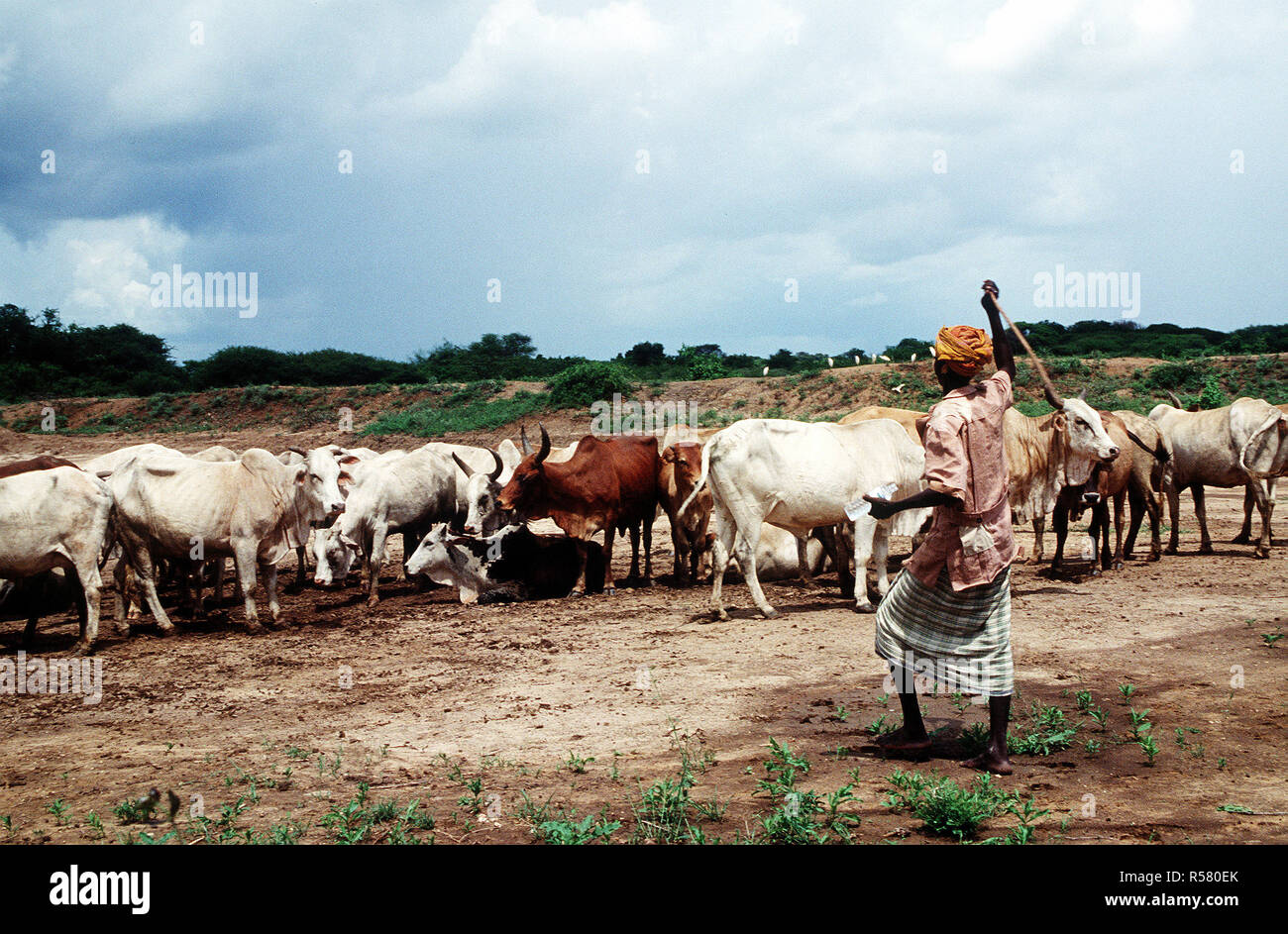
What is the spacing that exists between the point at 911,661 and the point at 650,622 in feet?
16.5

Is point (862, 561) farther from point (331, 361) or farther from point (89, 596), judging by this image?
point (331, 361)

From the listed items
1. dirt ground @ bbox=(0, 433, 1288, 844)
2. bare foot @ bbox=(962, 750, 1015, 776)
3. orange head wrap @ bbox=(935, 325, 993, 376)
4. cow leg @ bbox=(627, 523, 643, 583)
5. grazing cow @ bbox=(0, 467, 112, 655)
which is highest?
orange head wrap @ bbox=(935, 325, 993, 376)

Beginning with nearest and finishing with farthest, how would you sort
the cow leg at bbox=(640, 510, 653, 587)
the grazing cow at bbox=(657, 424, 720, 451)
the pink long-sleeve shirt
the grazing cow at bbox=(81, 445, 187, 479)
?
1. the pink long-sleeve shirt
2. the grazing cow at bbox=(81, 445, 187, 479)
3. the cow leg at bbox=(640, 510, 653, 587)
4. the grazing cow at bbox=(657, 424, 720, 451)

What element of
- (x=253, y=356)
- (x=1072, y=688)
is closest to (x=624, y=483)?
(x=1072, y=688)

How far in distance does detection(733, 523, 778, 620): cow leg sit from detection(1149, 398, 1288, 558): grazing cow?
6857 millimetres

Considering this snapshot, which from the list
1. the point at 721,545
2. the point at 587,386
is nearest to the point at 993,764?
the point at 721,545

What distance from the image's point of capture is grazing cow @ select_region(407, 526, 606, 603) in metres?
12.1

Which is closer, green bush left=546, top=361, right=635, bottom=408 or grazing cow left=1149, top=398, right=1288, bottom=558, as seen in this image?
grazing cow left=1149, top=398, right=1288, bottom=558

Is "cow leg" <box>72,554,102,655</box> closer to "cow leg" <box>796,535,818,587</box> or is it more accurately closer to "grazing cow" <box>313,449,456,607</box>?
"grazing cow" <box>313,449,456,607</box>

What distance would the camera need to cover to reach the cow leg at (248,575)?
33.4 feet

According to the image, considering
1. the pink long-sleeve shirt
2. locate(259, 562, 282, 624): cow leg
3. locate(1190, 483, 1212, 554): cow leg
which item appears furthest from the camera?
locate(1190, 483, 1212, 554): cow leg

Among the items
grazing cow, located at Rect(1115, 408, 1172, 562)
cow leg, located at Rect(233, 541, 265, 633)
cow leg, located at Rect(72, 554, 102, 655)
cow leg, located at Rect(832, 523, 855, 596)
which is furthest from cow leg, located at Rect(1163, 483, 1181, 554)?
cow leg, located at Rect(72, 554, 102, 655)

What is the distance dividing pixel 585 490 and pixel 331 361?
48.5m
